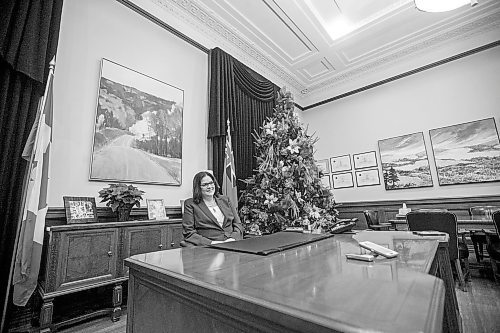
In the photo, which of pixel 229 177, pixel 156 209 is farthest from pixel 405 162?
pixel 156 209

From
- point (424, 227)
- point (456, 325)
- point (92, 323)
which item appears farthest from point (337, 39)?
point (92, 323)

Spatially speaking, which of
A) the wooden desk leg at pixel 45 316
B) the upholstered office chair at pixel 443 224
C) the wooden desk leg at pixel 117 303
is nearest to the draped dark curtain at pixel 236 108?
the wooden desk leg at pixel 117 303

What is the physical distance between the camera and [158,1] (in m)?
3.54

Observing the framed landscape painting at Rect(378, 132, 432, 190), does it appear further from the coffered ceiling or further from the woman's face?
the woman's face

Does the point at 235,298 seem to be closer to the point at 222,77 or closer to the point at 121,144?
the point at 121,144

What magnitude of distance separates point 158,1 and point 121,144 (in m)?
2.24

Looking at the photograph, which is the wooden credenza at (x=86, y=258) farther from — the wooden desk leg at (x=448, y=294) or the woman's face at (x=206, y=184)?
the wooden desk leg at (x=448, y=294)

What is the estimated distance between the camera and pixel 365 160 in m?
5.59

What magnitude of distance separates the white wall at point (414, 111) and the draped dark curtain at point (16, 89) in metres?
5.65

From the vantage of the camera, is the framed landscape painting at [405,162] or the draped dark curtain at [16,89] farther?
the framed landscape painting at [405,162]

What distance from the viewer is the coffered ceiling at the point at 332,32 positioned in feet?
13.0

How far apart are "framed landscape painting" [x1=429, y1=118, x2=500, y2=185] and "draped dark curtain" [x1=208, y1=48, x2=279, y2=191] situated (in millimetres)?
3499

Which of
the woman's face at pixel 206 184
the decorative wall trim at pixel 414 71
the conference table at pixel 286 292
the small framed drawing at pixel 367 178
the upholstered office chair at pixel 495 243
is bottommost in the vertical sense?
the upholstered office chair at pixel 495 243

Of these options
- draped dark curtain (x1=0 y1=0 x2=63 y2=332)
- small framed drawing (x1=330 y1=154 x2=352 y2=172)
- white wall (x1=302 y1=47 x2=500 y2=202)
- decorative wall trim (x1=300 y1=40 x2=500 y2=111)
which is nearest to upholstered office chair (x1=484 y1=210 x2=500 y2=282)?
white wall (x1=302 y1=47 x2=500 y2=202)
